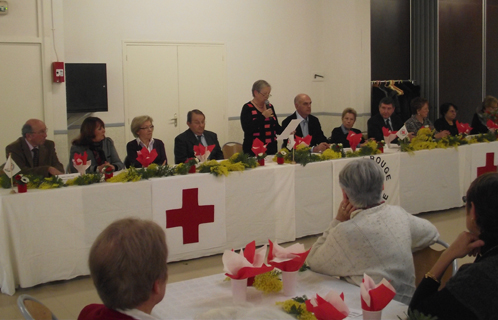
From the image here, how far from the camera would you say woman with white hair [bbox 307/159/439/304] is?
2438 mm

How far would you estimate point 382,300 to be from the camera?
70.7 inches

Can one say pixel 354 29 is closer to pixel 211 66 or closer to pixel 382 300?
pixel 211 66

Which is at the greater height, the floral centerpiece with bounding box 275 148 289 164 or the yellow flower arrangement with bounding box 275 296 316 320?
the floral centerpiece with bounding box 275 148 289 164

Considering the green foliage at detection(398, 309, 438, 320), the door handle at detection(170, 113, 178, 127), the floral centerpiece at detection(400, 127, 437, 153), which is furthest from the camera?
the door handle at detection(170, 113, 178, 127)

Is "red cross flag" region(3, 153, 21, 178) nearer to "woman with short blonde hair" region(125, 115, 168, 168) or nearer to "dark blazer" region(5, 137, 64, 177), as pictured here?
"dark blazer" region(5, 137, 64, 177)

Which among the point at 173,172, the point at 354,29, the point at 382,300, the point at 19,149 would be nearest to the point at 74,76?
the point at 19,149

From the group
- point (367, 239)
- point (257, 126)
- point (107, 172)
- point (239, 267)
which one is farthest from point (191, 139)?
point (239, 267)

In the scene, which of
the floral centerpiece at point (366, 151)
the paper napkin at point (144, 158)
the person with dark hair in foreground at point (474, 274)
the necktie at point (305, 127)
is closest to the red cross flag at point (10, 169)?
the paper napkin at point (144, 158)

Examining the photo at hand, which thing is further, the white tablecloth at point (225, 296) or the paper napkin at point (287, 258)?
the paper napkin at point (287, 258)

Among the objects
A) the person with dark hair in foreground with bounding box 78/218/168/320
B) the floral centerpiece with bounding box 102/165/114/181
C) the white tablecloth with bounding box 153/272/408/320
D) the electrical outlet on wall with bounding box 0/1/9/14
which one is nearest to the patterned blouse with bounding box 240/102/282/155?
the floral centerpiece with bounding box 102/165/114/181

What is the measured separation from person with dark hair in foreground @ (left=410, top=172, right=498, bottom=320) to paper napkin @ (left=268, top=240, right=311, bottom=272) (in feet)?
1.68

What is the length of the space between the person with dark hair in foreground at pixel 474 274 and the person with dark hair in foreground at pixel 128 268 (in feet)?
2.83

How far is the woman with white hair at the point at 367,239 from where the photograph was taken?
8.00ft

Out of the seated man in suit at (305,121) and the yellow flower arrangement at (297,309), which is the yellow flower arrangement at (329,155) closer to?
the seated man in suit at (305,121)
